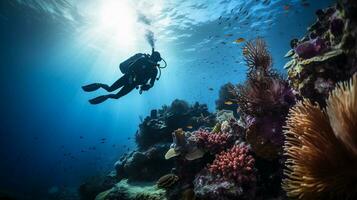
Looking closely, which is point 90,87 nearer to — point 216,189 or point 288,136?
point 216,189

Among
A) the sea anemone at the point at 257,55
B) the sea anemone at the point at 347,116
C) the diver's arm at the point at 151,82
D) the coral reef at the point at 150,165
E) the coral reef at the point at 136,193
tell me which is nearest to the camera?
the sea anemone at the point at 347,116

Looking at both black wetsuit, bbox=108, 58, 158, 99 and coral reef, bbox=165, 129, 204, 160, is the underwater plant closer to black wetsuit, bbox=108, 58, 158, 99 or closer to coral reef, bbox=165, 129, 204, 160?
coral reef, bbox=165, 129, 204, 160

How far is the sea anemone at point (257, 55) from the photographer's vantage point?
5512 mm

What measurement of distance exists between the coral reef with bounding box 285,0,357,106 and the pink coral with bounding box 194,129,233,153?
6.41 ft

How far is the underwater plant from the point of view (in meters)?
2.25

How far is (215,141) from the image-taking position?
556 centimetres

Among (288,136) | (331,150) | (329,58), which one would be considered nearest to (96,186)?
(288,136)

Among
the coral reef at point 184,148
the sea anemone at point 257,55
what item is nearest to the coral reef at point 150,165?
the coral reef at point 184,148

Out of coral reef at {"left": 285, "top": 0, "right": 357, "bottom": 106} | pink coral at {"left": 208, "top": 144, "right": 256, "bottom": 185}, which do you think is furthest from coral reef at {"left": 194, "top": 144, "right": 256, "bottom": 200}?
coral reef at {"left": 285, "top": 0, "right": 357, "bottom": 106}

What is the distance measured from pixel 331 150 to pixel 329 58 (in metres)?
2.01

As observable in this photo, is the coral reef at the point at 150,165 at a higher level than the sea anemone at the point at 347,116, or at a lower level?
higher

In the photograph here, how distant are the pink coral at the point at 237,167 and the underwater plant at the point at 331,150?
5.15ft

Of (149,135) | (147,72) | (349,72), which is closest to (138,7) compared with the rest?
(147,72)

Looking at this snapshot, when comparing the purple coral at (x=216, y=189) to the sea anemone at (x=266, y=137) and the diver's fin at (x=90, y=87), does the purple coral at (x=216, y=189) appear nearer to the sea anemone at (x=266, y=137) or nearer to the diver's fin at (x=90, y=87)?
the sea anemone at (x=266, y=137)
